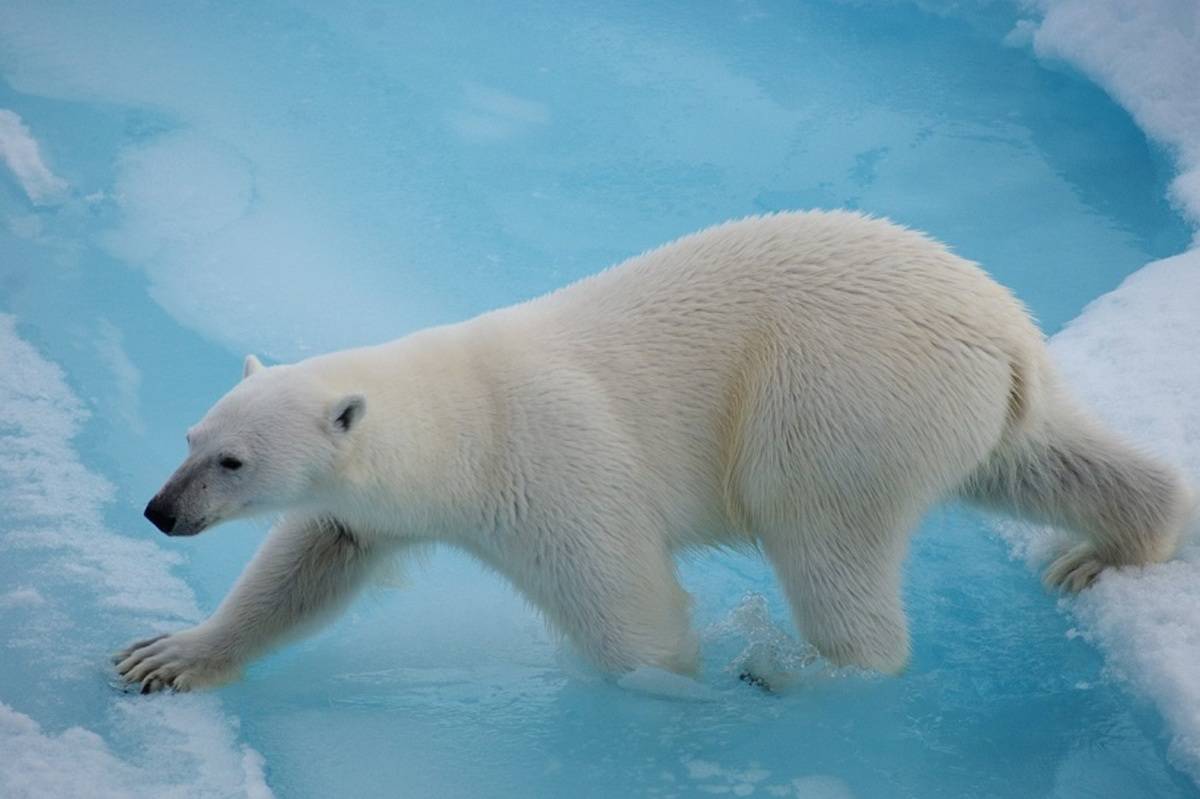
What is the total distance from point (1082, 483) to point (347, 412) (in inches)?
79.6

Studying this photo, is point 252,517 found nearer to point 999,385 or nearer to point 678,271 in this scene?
point 678,271

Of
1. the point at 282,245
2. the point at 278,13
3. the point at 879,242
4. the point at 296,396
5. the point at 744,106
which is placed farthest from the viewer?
the point at 278,13

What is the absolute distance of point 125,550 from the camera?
13.6 ft

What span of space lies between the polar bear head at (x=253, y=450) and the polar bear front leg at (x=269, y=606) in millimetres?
425

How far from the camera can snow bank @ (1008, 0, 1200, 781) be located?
3623 millimetres

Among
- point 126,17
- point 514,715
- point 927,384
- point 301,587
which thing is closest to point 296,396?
point 301,587

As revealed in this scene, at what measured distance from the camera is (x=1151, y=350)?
4.99 m

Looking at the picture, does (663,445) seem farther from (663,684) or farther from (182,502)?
(182,502)

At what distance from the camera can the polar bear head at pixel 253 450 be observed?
3184 millimetres

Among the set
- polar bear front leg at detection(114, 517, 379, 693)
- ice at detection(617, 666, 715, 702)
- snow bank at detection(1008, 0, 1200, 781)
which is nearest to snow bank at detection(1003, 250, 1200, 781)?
snow bank at detection(1008, 0, 1200, 781)

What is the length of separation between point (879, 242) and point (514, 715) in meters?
1.60

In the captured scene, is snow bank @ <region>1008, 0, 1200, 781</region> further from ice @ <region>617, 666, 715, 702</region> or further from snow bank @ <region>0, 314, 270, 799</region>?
snow bank @ <region>0, 314, 270, 799</region>

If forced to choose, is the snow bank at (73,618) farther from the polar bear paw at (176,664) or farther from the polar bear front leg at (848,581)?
the polar bear front leg at (848,581)

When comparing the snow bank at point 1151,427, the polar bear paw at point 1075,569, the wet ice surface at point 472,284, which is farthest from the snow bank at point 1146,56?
the polar bear paw at point 1075,569
